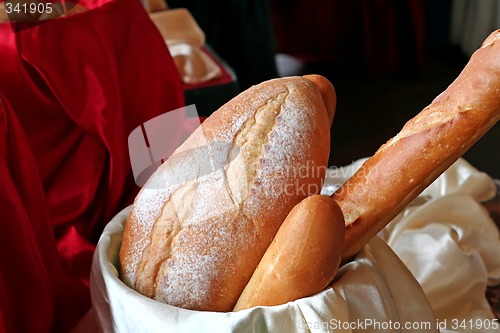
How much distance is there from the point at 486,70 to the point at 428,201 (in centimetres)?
41

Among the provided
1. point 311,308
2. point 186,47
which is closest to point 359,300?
point 311,308

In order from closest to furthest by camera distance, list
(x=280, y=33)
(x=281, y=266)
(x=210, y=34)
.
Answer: (x=281, y=266) < (x=210, y=34) < (x=280, y=33)

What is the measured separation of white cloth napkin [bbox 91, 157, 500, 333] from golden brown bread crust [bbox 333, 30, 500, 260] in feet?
0.13

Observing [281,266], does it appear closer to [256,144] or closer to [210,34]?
[256,144]

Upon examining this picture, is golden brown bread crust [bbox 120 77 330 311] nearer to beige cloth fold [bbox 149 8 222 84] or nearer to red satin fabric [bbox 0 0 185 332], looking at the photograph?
red satin fabric [bbox 0 0 185 332]

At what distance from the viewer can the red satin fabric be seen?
68 cm

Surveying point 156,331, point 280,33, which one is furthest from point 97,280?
point 280,33

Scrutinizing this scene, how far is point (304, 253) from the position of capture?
0.49 metres

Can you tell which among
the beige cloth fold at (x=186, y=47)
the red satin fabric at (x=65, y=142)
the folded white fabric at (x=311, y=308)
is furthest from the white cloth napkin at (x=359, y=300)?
the beige cloth fold at (x=186, y=47)

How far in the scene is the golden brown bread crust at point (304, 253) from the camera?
19.2 inches

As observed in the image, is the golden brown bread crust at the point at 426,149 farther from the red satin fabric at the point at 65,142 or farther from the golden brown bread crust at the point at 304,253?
the red satin fabric at the point at 65,142

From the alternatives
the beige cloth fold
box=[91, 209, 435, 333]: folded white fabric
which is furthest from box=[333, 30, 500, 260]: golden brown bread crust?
the beige cloth fold

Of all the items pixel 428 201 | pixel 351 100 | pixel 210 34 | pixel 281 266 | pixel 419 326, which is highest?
pixel 281 266

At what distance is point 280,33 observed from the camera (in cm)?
278
